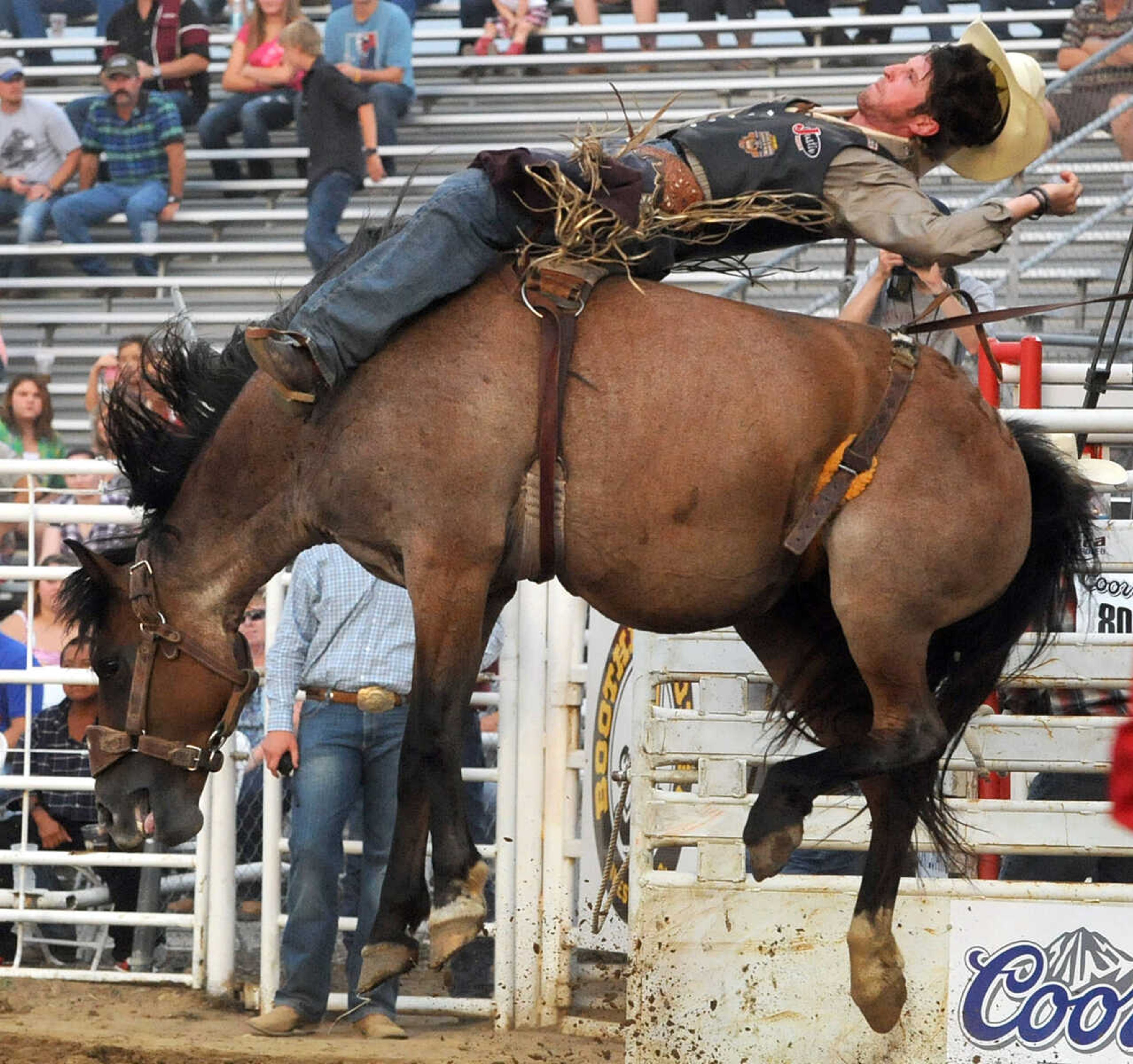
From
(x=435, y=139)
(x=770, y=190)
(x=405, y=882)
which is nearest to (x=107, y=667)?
(x=405, y=882)

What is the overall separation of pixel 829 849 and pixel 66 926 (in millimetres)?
3482

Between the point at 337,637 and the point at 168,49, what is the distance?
27.6ft

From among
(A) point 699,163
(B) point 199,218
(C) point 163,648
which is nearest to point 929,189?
(B) point 199,218

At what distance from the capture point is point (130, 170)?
12.5m

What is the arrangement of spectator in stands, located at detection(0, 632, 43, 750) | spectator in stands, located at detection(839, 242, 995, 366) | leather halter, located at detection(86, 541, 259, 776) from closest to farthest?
1. leather halter, located at detection(86, 541, 259, 776)
2. spectator in stands, located at detection(839, 242, 995, 366)
3. spectator in stands, located at detection(0, 632, 43, 750)

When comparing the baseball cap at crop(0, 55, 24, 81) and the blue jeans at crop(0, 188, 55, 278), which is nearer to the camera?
the baseball cap at crop(0, 55, 24, 81)

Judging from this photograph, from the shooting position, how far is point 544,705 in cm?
582

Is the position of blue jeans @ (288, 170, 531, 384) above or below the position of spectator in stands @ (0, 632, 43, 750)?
above

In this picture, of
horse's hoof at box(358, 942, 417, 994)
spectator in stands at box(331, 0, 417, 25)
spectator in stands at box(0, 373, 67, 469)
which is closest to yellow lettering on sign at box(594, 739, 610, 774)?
horse's hoof at box(358, 942, 417, 994)

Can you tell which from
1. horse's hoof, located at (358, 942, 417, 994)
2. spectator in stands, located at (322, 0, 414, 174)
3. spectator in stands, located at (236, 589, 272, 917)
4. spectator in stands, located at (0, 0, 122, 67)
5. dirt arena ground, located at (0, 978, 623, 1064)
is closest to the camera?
horse's hoof, located at (358, 942, 417, 994)

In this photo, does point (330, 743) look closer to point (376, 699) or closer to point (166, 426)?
point (376, 699)

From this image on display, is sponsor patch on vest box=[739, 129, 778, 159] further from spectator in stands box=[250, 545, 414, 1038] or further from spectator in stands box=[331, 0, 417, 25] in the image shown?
spectator in stands box=[331, 0, 417, 25]

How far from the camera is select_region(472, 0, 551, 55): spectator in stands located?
13.0 meters

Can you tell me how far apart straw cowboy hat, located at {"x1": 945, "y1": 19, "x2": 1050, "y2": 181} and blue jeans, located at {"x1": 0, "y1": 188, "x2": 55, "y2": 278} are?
9.86 metres
